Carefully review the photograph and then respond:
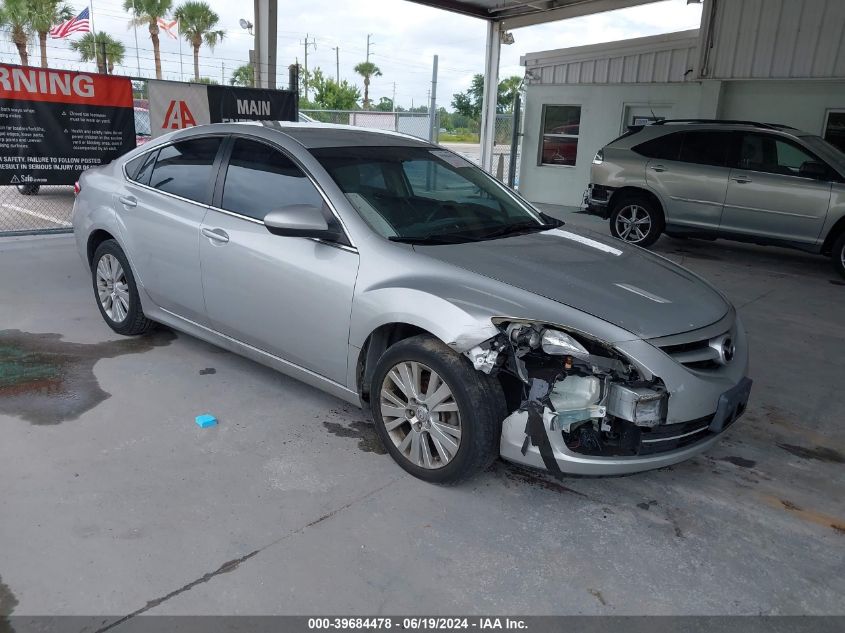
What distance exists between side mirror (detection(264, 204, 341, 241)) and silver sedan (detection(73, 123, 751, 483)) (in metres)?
0.01

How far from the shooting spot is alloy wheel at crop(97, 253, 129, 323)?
505 cm

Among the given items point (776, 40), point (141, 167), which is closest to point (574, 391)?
point (141, 167)

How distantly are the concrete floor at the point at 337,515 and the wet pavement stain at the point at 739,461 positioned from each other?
0.04ft

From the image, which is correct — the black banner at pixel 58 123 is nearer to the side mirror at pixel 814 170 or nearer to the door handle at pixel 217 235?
the door handle at pixel 217 235

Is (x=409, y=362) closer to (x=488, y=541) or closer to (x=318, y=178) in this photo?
(x=488, y=541)

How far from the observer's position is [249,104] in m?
9.45

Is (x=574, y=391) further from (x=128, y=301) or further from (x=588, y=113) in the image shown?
(x=588, y=113)

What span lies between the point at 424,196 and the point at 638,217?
651cm

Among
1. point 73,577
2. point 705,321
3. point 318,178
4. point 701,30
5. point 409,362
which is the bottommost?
point 73,577

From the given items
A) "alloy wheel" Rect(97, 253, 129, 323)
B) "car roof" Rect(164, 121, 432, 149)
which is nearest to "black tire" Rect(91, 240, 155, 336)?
"alloy wheel" Rect(97, 253, 129, 323)

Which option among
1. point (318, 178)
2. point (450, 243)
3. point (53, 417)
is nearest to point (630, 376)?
point (450, 243)

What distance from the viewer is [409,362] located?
3289 mm

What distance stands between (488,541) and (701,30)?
11.2 m

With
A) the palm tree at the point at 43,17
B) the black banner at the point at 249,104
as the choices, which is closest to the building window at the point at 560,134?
the black banner at the point at 249,104
